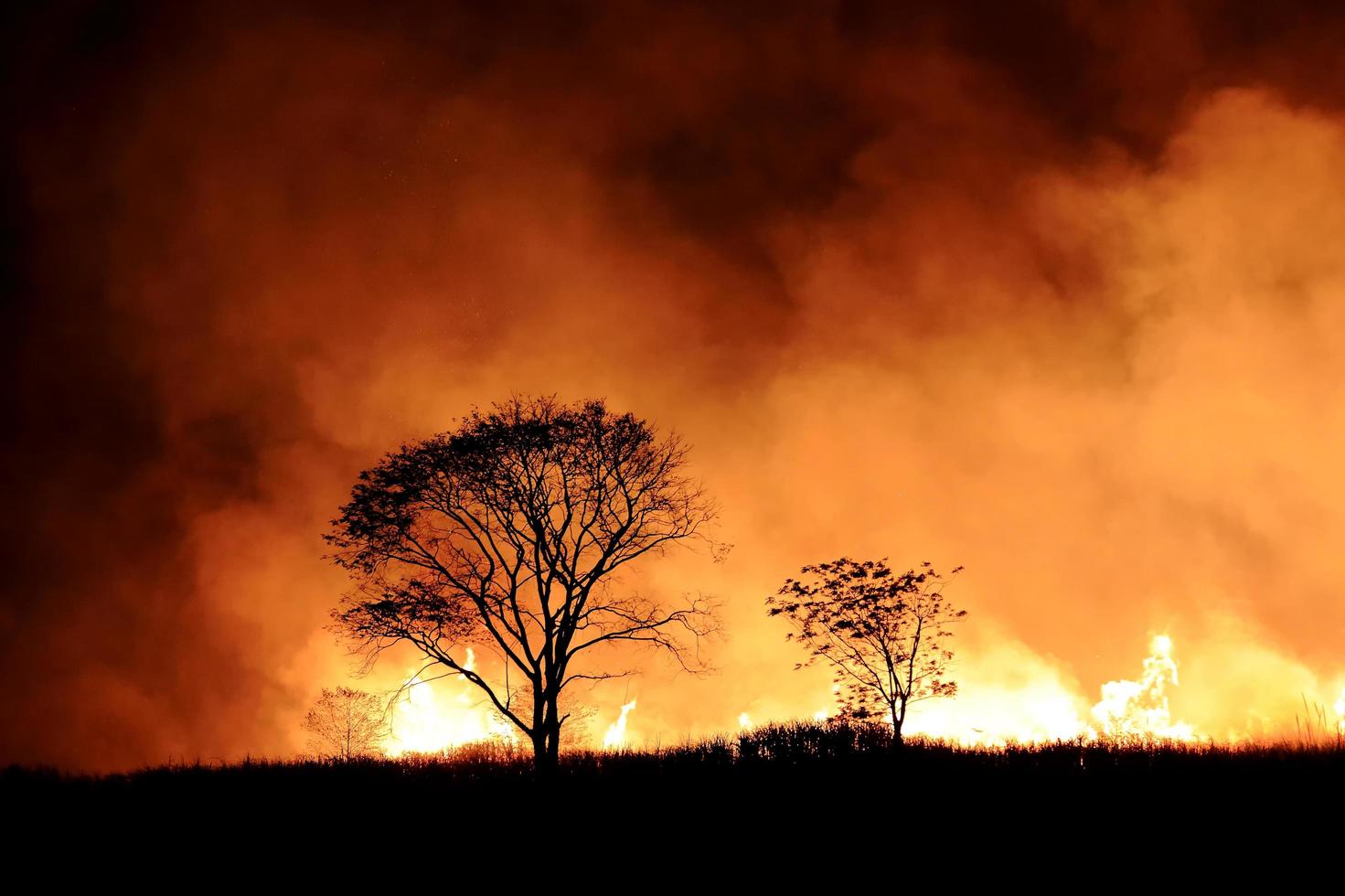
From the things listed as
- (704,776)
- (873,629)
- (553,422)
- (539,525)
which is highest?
(553,422)

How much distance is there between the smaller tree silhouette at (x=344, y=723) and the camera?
10131 cm

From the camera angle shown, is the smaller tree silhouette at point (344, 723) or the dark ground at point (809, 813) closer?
the dark ground at point (809, 813)

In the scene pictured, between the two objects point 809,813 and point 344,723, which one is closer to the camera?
point 809,813

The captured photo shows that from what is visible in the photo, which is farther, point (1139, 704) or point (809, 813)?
point (1139, 704)

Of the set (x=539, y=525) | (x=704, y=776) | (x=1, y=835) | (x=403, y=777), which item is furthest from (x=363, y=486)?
(x=704, y=776)

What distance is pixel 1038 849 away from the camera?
10.0 metres

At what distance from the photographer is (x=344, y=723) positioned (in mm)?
103438

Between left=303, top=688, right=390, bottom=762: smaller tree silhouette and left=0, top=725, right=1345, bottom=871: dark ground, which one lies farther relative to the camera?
left=303, top=688, right=390, bottom=762: smaller tree silhouette

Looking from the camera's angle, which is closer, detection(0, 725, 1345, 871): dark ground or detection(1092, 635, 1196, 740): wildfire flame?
detection(0, 725, 1345, 871): dark ground

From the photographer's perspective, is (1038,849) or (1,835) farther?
(1,835)

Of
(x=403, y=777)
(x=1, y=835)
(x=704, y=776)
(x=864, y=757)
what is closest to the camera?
(x=1, y=835)

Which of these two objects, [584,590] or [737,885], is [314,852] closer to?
[737,885]

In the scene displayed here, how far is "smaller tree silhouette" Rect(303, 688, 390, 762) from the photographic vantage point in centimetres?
10131

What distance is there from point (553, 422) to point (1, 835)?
2194cm
